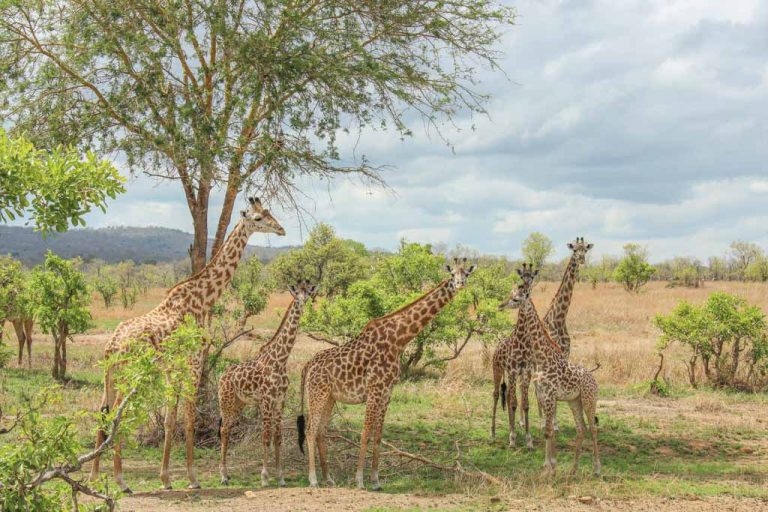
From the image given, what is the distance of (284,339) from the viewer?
10047 millimetres

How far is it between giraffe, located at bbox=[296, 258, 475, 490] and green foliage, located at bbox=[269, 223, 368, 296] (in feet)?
87.1

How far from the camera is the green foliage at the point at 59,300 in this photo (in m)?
17.9

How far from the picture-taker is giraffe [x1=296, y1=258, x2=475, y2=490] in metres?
9.67

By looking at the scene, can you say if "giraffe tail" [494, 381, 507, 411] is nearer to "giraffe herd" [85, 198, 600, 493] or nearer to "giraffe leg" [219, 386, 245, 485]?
"giraffe herd" [85, 198, 600, 493]

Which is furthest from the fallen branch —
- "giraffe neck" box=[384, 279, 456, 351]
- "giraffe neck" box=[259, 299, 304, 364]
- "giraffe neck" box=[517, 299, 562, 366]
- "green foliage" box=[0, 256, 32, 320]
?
"green foliage" box=[0, 256, 32, 320]

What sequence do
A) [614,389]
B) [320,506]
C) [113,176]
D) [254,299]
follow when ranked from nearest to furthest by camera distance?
[113,176] → [320,506] → [614,389] → [254,299]

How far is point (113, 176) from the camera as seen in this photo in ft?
17.8

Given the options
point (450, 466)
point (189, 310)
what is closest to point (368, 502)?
point (450, 466)

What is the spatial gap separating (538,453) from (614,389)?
6185 millimetres

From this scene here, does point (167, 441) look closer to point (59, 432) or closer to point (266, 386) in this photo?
point (266, 386)

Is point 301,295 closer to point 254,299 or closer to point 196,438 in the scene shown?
point 196,438

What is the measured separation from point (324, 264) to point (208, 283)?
104 ft

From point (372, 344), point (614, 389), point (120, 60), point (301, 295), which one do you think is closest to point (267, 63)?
point (120, 60)

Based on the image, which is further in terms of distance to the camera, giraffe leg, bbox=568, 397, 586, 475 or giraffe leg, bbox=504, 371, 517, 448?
giraffe leg, bbox=504, 371, 517, 448
